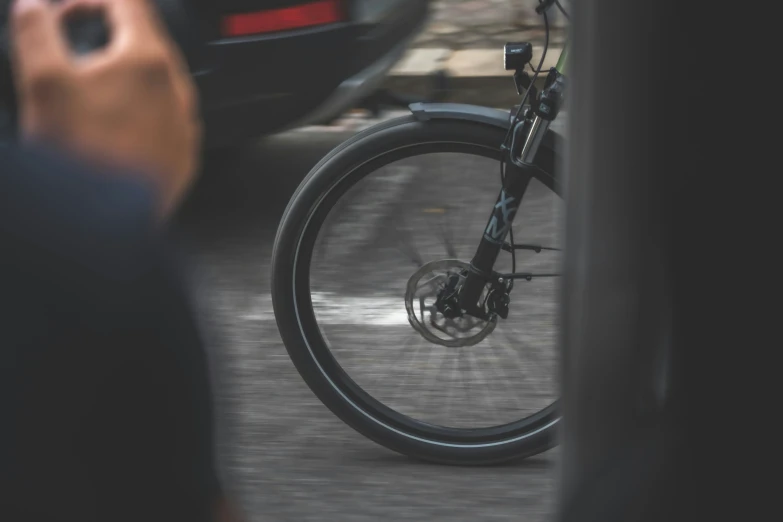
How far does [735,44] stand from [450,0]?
24.3ft

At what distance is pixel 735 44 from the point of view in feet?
4.75

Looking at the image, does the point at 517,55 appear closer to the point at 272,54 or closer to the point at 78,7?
the point at 272,54

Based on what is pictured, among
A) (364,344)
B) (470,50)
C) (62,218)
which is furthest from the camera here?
(470,50)

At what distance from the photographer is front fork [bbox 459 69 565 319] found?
2.97 meters

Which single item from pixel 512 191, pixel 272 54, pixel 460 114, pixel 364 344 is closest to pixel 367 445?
pixel 364 344

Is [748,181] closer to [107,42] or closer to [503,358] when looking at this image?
[107,42]

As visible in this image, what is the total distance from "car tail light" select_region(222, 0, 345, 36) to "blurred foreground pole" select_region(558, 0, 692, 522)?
3.05 m

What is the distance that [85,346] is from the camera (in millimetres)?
1056

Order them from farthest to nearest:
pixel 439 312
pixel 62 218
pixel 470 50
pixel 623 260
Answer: pixel 470 50 → pixel 439 312 → pixel 623 260 → pixel 62 218

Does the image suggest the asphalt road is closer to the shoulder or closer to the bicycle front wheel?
the bicycle front wheel

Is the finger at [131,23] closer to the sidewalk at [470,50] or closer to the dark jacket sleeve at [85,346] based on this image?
the dark jacket sleeve at [85,346]

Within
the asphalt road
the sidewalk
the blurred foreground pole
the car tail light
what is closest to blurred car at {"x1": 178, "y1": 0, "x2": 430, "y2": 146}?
the car tail light

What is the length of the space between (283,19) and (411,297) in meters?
1.76

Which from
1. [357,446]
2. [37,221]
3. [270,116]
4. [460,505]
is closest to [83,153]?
[37,221]
